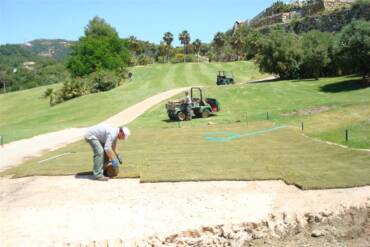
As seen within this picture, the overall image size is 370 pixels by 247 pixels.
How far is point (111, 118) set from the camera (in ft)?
107

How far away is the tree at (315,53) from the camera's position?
1727 inches

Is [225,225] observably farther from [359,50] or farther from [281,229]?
[359,50]

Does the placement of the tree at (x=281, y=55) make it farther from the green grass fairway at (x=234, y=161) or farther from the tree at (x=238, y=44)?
the tree at (x=238, y=44)

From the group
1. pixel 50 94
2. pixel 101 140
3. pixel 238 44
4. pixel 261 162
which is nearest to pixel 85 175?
pixel 101 140

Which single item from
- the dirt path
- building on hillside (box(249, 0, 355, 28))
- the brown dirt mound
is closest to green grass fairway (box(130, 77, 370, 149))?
the dirt path

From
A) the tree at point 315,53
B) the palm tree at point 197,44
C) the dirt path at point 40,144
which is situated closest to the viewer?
the dirt path at point 40,144

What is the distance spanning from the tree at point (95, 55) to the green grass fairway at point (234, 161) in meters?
50.0

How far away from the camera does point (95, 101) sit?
4359 cm

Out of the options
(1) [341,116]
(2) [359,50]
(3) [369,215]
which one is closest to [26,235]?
(3) [369,215]

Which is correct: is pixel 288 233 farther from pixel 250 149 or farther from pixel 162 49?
pixel 162 49

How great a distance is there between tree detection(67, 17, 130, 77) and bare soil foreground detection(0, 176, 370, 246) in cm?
5748

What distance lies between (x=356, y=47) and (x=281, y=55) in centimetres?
1071

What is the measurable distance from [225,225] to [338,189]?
3.70m

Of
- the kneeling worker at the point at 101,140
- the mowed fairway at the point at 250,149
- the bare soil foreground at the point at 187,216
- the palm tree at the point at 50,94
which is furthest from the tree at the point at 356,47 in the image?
the palm tree at the point at 50,94
